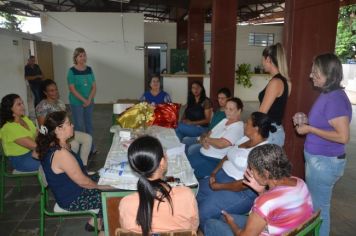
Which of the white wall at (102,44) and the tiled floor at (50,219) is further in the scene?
the white wall at (102,44)

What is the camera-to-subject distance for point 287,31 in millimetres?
2818

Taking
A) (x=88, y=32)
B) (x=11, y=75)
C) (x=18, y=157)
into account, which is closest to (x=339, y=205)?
(x=18, y=157)

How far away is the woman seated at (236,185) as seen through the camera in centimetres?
215

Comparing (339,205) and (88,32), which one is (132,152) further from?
(88,32)

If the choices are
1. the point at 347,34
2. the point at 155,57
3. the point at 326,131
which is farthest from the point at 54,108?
the point at 347,34

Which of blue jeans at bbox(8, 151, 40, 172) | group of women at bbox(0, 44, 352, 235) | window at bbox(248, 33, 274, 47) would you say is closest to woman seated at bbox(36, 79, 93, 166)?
group of women at bbox(0, 44, 352, 235)

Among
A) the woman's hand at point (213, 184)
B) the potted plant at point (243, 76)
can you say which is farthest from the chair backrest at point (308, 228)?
the potted plant at point (243, 76)

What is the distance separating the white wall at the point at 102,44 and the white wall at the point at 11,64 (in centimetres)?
329

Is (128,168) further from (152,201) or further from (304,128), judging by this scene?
(304,128)

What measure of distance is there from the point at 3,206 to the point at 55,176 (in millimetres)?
1382

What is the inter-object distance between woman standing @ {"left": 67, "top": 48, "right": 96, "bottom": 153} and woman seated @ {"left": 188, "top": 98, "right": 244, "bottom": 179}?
2.04m

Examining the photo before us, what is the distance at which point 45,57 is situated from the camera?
866cm

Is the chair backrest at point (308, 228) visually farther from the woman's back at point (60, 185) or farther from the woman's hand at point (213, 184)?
the woman's back at point (60, 185)

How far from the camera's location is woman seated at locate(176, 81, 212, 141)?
4.06 meters
